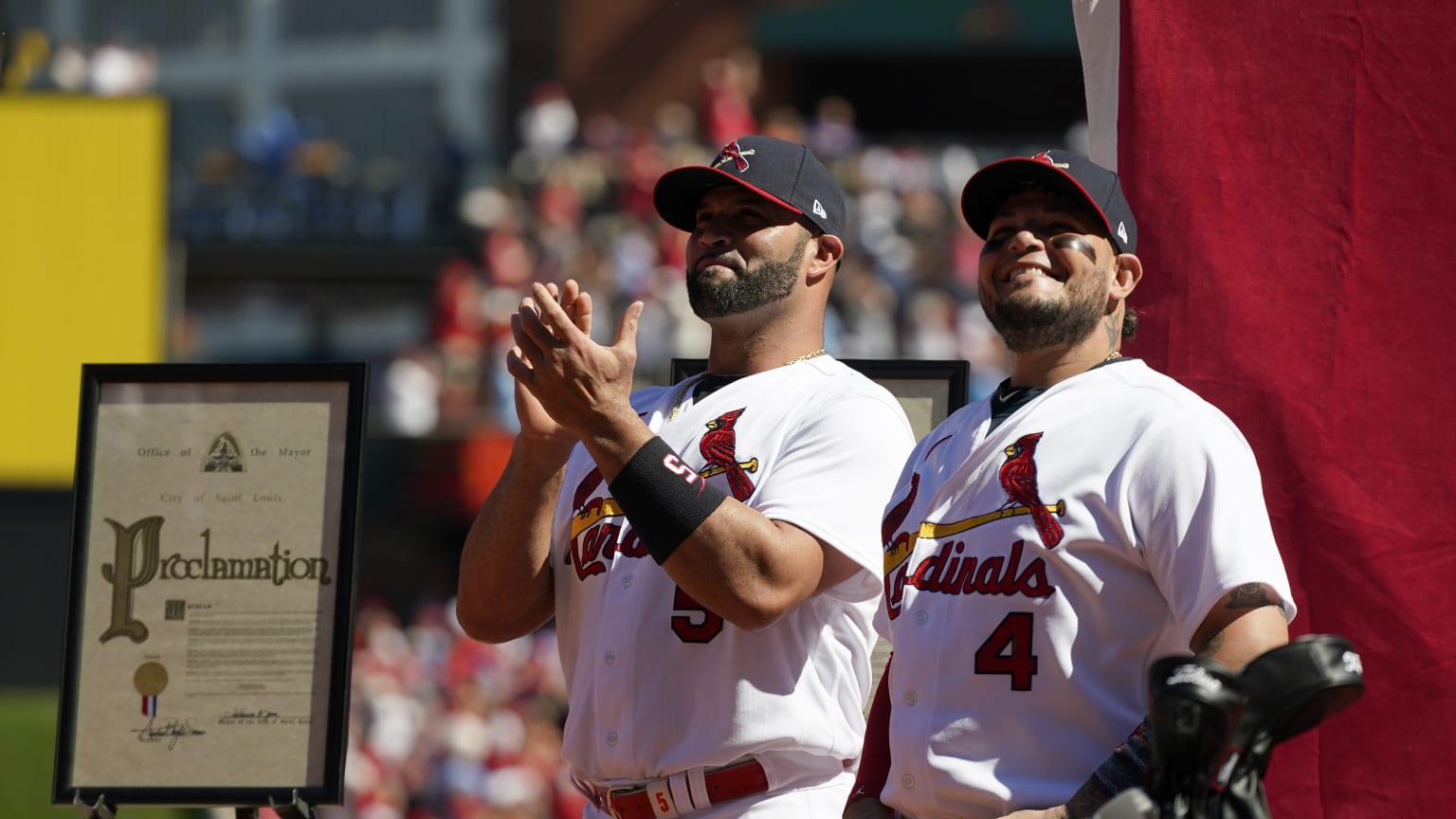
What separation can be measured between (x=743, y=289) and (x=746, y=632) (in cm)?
65

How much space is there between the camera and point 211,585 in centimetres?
413

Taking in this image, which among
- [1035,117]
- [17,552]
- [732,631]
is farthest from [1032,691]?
[1035,117]

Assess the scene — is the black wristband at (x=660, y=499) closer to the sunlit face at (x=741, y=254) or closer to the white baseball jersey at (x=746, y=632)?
the white baseball jersey at (x=746, y=632)

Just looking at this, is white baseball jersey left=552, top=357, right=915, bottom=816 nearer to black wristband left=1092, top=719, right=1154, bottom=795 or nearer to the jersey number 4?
the jersey number 4

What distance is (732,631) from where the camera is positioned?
3.55 m

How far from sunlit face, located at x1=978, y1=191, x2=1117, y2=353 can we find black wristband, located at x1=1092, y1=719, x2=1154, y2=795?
0.69 m

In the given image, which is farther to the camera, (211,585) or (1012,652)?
(211,585)

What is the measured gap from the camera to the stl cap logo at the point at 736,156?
149 inches

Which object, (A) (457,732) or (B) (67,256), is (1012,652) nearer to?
(A) (457,732)

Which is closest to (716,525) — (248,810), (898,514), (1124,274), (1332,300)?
(898,514)

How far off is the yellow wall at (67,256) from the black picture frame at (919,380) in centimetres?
1365

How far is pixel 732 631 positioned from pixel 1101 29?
1.48m

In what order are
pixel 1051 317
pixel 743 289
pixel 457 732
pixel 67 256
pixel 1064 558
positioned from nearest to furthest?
pixel 1064 558, pixel 1051 317, pixel 743 289, pixel 457 732, pixel 67 256

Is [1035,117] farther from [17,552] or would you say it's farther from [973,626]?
[973,626]
